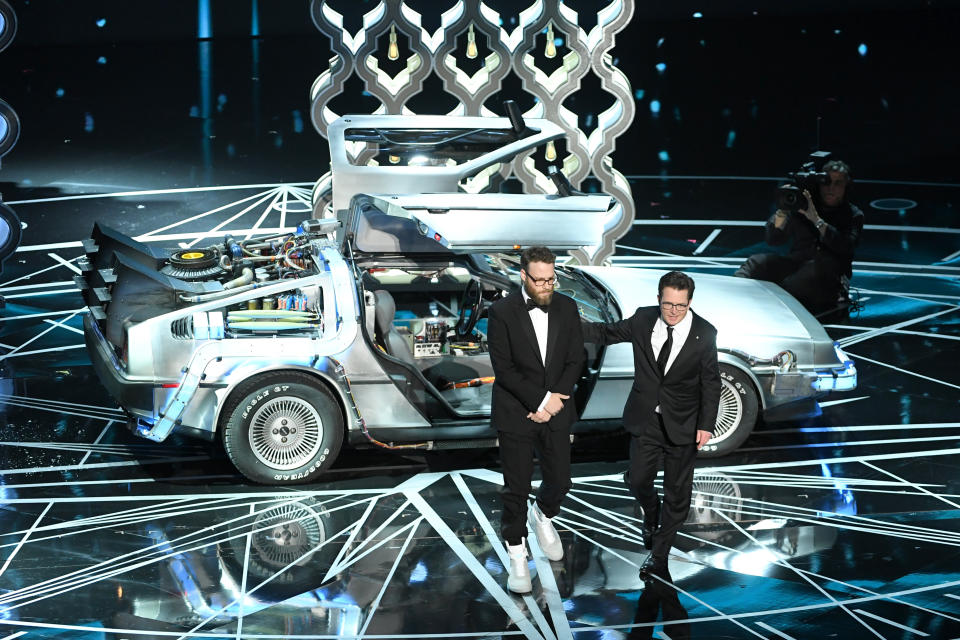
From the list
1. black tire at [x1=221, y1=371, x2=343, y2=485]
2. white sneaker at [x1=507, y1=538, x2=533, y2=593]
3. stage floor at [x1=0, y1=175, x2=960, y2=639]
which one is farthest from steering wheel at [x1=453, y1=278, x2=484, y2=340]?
white sneaker at [x1=507, y1=538, x2=533, y2=593]

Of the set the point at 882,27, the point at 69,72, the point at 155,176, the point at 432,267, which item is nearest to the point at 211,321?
the point at 432,267

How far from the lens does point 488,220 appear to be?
7875 millimetres

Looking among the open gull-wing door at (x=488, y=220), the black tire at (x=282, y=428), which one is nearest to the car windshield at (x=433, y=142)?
the open gull-wing door at (x=488, y=220)

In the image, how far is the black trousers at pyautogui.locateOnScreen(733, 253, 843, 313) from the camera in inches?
439

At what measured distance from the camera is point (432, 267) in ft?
27.5

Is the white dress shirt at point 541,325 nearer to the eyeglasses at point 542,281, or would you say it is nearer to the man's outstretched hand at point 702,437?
the eyeglasses at point 542,281

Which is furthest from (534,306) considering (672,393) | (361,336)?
(361,336)

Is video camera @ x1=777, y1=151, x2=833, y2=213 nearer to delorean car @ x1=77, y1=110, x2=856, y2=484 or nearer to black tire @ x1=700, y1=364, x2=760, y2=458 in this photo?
delorean car @ x1=77, y1=110, x2=856, y2=484

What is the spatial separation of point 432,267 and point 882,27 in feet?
74.2

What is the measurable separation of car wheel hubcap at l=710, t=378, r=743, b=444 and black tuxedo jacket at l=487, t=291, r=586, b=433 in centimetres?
213

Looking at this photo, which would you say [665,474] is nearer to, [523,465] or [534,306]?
[523,465]

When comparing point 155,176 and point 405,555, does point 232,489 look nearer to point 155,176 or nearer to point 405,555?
point 405,555

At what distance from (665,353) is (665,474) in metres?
0.71

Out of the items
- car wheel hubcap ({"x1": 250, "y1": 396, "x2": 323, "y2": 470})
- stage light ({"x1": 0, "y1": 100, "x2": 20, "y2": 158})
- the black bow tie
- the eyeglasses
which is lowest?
car wheel hubcap ({"x1": 250, "y1": 396, "x2": 323, "y2": 470})
